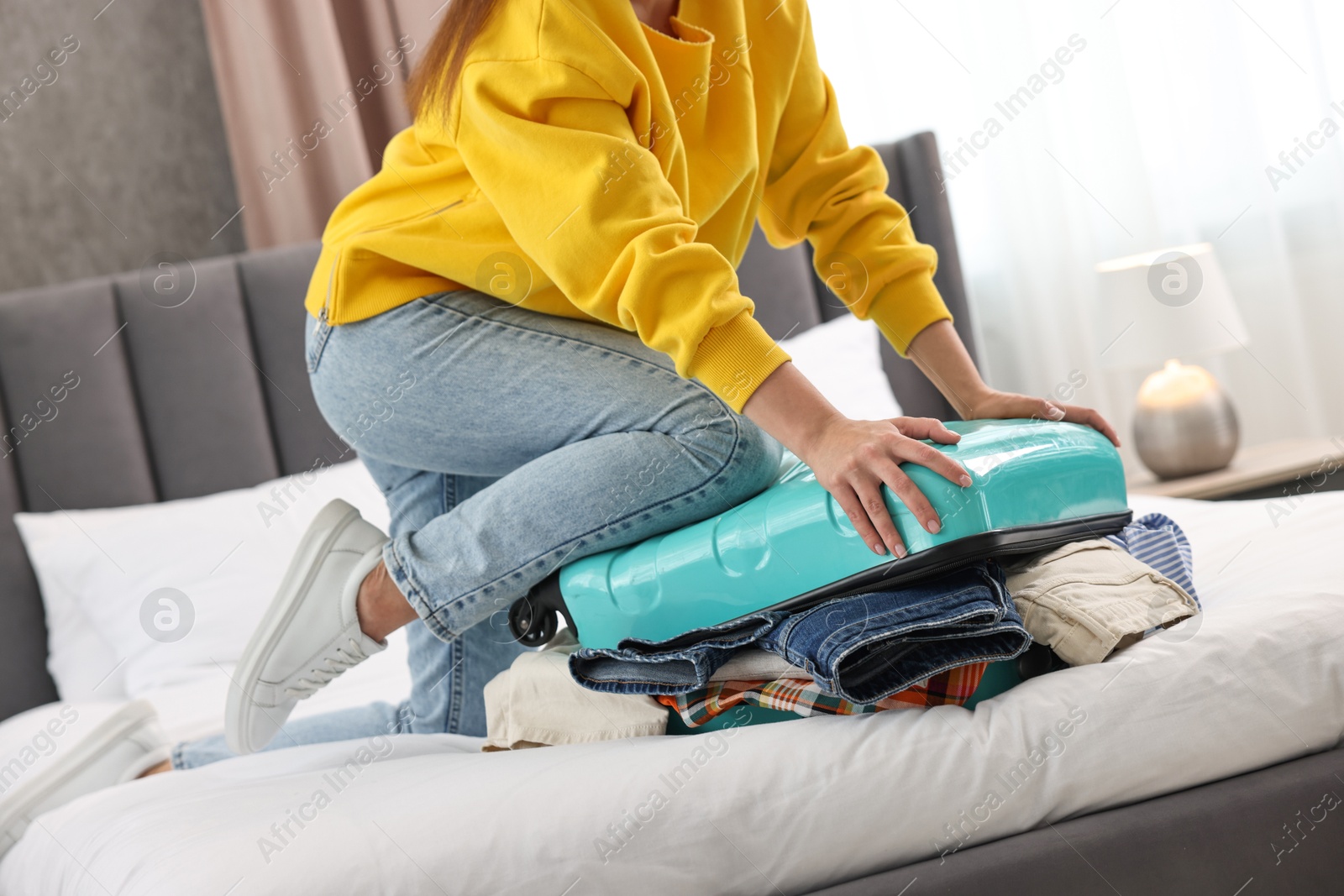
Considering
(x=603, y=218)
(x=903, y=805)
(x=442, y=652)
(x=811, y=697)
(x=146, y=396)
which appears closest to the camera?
(x=903, y=805)

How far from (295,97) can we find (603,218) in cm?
177

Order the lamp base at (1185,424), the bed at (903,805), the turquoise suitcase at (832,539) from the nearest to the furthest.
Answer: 1. the bed at (903,805)
2. the turquoise suitcase at (832,539)
3. the lamp base at (1185,424)

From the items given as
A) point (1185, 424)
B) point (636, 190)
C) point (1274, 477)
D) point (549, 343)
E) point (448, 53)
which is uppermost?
point (448, 53)

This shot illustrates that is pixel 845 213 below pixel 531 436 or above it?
above

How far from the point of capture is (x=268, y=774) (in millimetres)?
1092

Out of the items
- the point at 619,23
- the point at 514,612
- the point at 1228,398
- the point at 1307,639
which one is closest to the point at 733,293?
the point at 619,23

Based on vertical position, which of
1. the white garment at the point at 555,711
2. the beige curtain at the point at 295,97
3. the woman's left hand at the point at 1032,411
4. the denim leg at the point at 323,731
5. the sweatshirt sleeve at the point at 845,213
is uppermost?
the beige curtain at the point at 295,97

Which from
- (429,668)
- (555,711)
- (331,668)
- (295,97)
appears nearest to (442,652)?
(429,668)

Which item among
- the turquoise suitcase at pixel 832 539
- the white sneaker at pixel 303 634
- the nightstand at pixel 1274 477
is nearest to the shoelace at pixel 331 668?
Answer: the white sneaker at pixel 303 634

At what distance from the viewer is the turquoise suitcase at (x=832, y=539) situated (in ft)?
2.71

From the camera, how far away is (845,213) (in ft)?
4.34

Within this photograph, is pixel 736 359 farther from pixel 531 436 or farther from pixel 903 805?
pixel 903 805

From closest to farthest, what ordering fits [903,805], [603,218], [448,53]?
[903,805] < [603,218] < [448,53]

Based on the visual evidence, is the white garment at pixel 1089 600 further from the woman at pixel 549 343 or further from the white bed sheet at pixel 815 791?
the woman at pixel 549 343
